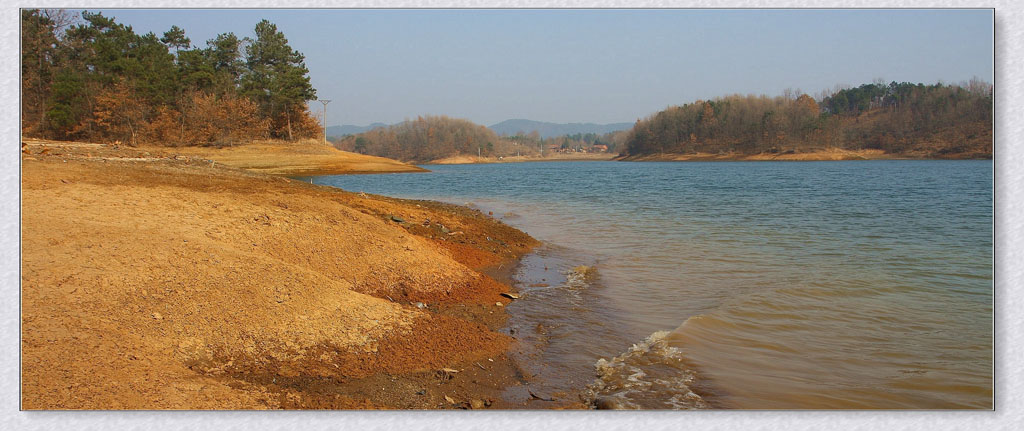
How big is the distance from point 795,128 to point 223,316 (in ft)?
293

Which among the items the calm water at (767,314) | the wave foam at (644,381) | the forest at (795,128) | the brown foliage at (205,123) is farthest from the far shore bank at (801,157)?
the brown foliage at (205,123)

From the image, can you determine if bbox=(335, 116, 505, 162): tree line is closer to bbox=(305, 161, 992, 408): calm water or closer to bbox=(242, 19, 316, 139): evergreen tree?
bbox=(242, 19, 316, 139): evergreen tree

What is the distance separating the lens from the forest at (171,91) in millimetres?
23938

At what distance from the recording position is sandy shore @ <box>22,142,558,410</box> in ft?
12.6

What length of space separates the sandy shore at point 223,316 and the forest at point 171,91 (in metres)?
11.5

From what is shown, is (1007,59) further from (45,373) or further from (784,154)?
(784,154)

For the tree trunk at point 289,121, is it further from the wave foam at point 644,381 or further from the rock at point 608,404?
the rock at point 608,404

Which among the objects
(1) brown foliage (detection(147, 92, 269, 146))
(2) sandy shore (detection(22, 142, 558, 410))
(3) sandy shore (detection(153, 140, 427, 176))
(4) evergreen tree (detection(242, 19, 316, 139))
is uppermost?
(4) evergreen tree (detection(242, 19, 316, 139))

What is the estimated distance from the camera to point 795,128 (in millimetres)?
83438

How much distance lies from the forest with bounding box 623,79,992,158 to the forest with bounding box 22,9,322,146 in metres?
28.2

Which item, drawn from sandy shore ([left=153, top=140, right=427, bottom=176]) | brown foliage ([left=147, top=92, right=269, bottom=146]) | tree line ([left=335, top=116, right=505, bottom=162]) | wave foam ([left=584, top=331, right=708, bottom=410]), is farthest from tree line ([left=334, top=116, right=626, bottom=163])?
wave foam ([left=584, top=331, right=708, bottom=410])

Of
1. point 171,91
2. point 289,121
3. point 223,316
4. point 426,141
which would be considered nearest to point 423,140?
point 426,141

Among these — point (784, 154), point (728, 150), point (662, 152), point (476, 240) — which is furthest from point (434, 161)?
point (476, 240)

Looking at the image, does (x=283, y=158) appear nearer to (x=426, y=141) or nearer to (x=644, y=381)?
(x=644, y=381)
